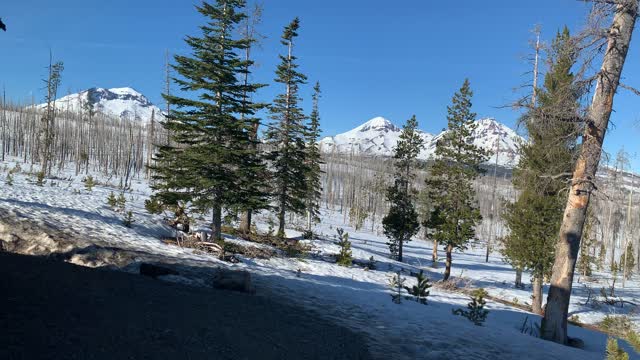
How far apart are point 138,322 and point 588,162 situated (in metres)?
9.19

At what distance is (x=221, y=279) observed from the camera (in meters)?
9.44

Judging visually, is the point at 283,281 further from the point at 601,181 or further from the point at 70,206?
the point at 70,206

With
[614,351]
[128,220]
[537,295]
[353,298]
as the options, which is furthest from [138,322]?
[537,295]

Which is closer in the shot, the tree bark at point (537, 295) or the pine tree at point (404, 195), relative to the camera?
the tree bark at point (537, 295)

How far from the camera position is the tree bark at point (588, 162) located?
775cm

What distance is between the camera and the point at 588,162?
7887 mm

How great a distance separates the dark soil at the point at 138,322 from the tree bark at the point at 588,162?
4.79m

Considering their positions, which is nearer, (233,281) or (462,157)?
(233,281)

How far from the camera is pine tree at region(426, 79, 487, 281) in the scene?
26875mm

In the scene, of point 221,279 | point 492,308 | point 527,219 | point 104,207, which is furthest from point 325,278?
point 527,219

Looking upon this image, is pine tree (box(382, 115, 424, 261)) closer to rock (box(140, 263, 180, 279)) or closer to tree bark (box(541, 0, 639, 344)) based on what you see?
tree bark (box(541, 0, 639, 344))

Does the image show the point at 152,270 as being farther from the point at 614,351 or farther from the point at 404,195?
the point at 404,195

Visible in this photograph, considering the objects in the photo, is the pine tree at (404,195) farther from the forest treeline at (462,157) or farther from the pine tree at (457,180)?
the pine tree at (457,180)

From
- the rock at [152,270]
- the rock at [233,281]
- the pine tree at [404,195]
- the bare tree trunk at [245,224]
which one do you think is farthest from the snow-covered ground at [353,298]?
the pine tree at [404,195]
